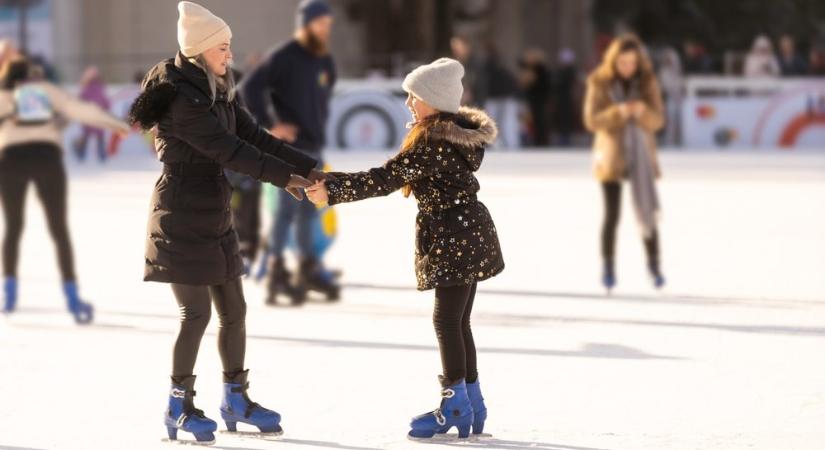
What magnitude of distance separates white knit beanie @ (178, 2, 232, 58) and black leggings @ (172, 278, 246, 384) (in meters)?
0.83

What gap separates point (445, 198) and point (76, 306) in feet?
12.1

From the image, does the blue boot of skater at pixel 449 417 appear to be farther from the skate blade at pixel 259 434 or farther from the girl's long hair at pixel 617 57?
the girl's long hair at pixel 617 57

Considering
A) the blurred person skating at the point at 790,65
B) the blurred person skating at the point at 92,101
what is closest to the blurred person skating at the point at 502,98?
the blurred person skating at the point at 790,65

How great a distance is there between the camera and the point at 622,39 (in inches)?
392

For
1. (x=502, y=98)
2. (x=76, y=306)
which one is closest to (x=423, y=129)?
(x=76, y=306)

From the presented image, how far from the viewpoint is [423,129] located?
235 inches

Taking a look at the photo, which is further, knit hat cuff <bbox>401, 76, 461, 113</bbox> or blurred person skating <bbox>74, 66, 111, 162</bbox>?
blurred person skating <bbox>74, 66, 111, 162</bbox>

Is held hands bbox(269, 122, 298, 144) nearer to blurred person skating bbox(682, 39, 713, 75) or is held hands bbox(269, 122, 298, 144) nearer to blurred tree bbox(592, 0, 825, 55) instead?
blurred person skating bbox(682, 39, 713, 75)

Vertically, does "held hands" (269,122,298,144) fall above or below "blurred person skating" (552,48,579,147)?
above

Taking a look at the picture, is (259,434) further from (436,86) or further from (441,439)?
(436,86)

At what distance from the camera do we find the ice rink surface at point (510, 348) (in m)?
6.25

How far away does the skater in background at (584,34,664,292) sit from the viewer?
982cm

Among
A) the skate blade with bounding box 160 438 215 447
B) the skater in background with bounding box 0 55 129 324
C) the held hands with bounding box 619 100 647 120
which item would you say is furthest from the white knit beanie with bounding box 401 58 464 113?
the held hands with bounding box 619 100 647 120

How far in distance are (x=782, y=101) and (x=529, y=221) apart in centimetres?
1262
